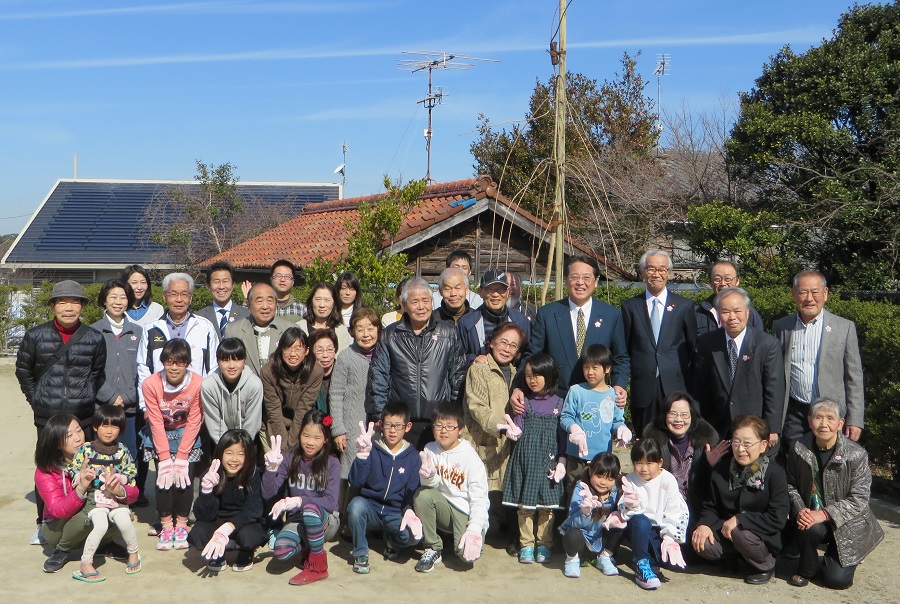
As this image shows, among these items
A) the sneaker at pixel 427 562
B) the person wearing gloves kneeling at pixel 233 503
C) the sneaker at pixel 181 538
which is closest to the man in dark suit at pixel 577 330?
the sneaker at pixel 427 562

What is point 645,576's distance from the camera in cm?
463

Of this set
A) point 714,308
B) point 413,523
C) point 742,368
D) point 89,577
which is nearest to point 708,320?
point 714,308

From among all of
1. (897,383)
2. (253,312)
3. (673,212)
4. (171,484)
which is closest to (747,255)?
(673,212)

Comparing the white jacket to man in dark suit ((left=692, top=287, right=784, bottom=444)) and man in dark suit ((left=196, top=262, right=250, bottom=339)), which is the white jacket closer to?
man in dark suit ((left=692, top=287, right=784, bottom=444))

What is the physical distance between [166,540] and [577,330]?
2.91 m

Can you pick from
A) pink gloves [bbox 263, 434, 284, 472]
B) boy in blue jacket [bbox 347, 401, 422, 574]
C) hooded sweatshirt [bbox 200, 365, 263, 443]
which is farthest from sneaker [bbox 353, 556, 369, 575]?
hooded sweatshirt [bbox 200, 365, 263, 443]

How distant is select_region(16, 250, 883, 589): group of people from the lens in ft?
15.4

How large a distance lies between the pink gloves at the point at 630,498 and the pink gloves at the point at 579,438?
307 millimetres

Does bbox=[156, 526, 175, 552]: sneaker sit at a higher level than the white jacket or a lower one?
lower

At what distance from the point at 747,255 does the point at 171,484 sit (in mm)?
8699

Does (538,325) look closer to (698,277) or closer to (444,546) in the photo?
(444,546)

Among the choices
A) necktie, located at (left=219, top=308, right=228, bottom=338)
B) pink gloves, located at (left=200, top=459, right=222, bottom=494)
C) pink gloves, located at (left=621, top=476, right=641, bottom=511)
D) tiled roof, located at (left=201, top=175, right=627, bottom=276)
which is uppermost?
tiled roof, located at (left=201, top=175, right=627, bottom=276)

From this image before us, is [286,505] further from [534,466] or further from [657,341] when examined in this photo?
[657,341]

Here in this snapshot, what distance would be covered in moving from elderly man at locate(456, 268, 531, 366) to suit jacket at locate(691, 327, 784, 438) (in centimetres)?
121
